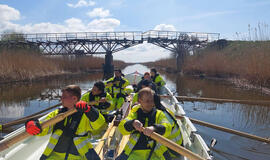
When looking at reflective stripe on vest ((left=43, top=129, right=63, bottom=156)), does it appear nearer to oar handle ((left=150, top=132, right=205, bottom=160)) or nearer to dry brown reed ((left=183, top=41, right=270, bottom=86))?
oar handle ((left=150, top=132, right=205, bottom=160))

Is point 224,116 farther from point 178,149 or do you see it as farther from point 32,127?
point 32,127

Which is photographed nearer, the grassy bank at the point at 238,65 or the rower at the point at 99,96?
the rower at the point at 99,96

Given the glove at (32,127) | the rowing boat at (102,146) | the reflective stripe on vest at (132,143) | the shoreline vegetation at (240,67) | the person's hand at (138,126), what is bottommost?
the rowing boat at (102,146)

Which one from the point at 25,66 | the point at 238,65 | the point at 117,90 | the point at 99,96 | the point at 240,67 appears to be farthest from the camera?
the point at 25,66

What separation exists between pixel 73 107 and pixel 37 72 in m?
17.9

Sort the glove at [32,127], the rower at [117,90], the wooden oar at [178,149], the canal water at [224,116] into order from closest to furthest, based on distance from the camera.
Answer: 1. the glove at [32,127]
2. the wooden oar at [178,149]
3. the canal water at [224,116]
4. the rower at [117,90]

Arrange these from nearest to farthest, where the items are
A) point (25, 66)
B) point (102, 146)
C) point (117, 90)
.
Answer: point (102, 146) < point (117, 90) < point (25, 66)

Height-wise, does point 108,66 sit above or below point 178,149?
above

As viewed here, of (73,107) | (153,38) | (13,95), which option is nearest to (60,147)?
(73,107)

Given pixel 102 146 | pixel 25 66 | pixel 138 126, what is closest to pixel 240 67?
pixel 102 146

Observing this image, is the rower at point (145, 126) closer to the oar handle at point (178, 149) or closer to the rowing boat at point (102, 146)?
the oar handle at point (178, 149)

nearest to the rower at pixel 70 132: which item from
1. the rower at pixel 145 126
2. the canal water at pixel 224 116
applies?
the rower at pixel 145 126

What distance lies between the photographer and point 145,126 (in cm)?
269

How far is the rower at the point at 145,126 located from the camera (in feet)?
8.48
